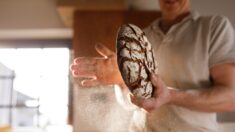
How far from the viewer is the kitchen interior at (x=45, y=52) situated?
4.80ft

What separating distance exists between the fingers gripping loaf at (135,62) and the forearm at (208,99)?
3.6 inches

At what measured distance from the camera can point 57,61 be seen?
1.76m

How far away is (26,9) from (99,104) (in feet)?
2.34

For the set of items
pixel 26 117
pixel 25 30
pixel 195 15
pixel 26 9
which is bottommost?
pixel 26 117

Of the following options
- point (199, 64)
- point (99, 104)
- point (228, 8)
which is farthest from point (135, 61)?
point (228, 8)

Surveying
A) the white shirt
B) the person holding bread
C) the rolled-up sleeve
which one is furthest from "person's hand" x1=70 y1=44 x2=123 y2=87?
the rolled-up sleeve

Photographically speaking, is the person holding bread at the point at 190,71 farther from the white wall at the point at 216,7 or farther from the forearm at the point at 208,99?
the white wall at the point at 216,7

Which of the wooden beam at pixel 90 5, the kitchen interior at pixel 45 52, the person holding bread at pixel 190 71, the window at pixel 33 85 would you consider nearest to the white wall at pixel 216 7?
the kitchen interior at pixel 45 52

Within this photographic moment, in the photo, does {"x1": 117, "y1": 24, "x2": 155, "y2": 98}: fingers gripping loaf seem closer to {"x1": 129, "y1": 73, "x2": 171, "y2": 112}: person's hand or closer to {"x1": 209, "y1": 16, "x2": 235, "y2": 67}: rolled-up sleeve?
{"x1": 129, "y1": 73, "x2": 171, "y2": 112}: person's hand

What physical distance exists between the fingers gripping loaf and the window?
1.18 m

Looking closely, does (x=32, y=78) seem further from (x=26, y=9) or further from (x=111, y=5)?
(x=111, y=5)

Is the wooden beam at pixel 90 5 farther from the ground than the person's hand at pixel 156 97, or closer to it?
farther from the ground

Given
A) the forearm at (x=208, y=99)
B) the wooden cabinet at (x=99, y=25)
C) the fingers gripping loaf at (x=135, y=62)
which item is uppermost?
the wooden cabinet at (x=99, y=25)

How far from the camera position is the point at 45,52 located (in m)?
1.76
